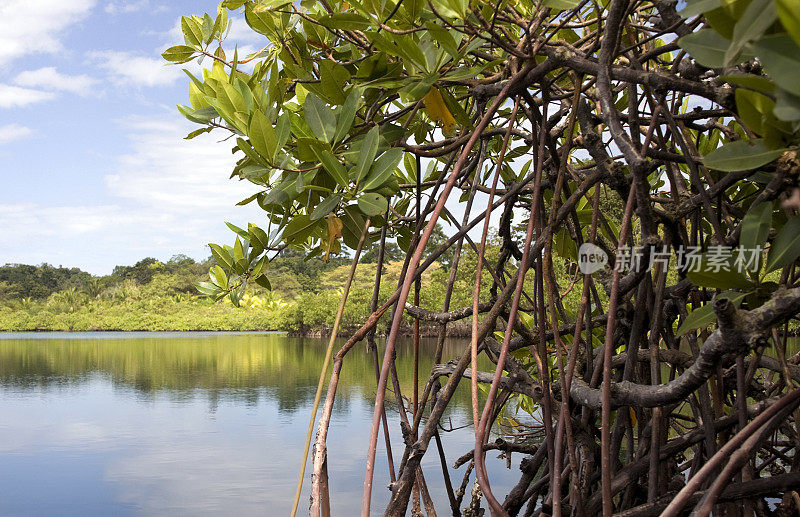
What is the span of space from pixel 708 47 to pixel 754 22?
98mm

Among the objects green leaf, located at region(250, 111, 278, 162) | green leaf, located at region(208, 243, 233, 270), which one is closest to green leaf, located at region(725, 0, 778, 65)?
green leaf, located at region(250, 111, 278, 162)

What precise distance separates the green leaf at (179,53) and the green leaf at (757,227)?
880 millimetres

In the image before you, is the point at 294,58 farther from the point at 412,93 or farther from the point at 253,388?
the point at 253,388

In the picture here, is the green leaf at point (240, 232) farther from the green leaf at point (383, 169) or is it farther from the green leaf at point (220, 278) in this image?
the green leaf at point (383, 169)

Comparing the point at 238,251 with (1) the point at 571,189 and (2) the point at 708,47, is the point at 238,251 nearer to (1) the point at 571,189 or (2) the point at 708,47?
(1) the point at 571,189

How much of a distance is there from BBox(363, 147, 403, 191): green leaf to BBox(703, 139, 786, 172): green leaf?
321 mm

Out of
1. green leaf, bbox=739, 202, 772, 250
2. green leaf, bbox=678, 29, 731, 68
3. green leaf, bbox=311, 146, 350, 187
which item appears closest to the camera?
green leaf, bbox=678, 29, 731, 68

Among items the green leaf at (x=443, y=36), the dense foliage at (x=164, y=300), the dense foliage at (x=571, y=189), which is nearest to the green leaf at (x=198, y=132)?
the dense foliage at (x=571, y=189)

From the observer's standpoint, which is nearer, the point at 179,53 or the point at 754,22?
the point at 754,22

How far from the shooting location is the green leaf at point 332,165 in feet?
2.17

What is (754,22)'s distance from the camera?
34 cm

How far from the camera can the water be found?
367 cm

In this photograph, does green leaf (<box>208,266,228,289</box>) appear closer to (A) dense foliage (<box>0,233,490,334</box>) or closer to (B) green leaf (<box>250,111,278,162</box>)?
(B) green leaf (<box>250,111,278,162</box>)

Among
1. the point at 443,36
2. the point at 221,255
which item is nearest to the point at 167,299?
the point at 221,255
